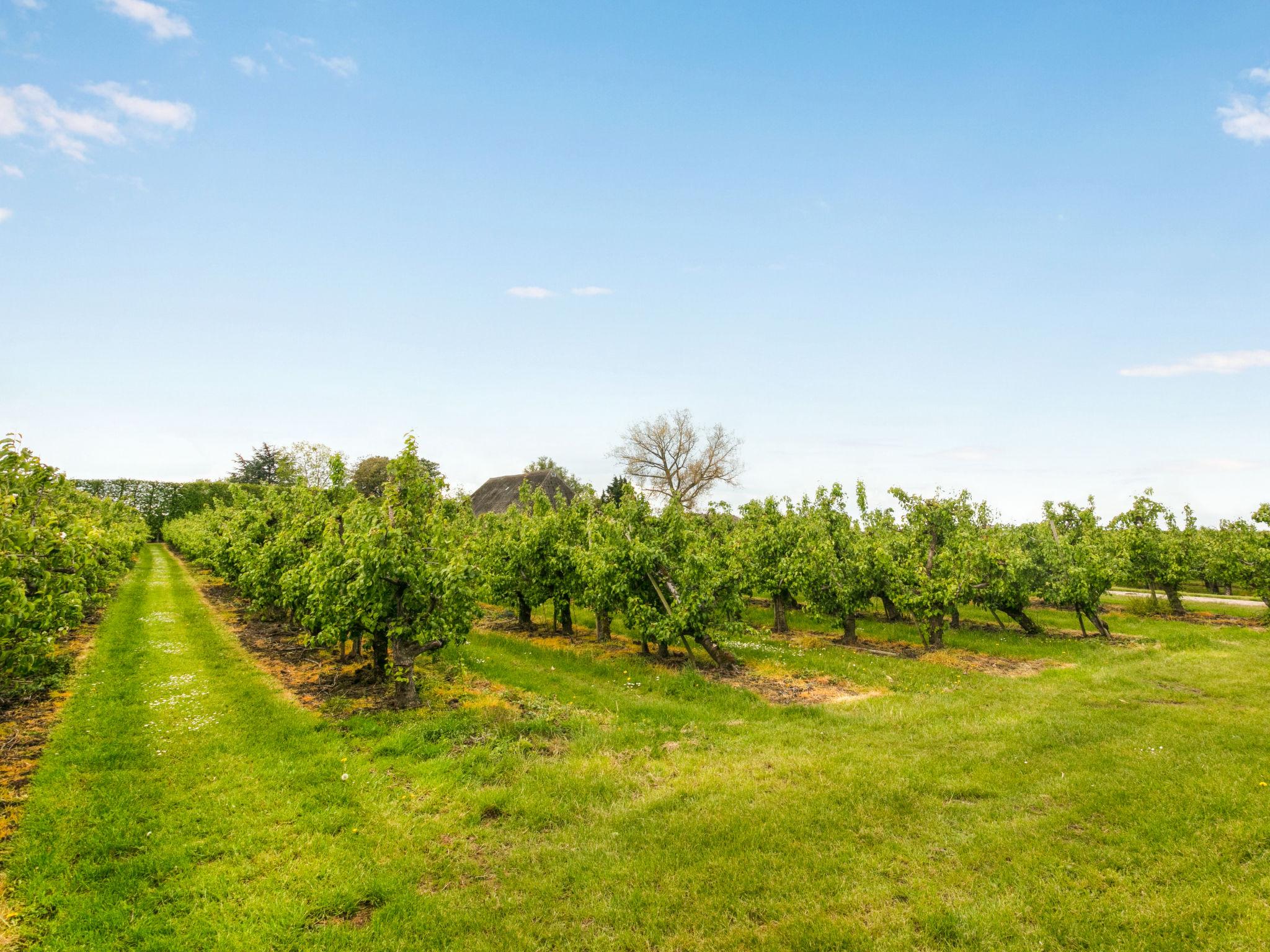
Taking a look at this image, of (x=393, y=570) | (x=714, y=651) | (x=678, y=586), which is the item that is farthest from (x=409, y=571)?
(x=714, y=651)

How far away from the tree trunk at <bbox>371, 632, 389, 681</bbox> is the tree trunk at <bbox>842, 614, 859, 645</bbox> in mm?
15427

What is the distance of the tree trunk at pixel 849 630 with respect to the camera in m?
20.5

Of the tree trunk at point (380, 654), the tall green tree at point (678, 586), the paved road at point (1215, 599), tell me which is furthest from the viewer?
the paved road at point (1215, 599)

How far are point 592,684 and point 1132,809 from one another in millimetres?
10589

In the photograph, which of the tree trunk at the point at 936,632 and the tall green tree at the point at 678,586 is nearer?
the tall green tree at the point at 678,586

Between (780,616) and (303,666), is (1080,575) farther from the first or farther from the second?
(303,666)

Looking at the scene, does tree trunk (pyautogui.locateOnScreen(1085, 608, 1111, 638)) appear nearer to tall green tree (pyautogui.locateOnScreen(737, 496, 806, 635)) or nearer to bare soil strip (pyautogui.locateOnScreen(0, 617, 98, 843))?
tall green tree (pyautogui.locateOnScreen(737, 496, 806, 635))

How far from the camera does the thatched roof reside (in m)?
49.1

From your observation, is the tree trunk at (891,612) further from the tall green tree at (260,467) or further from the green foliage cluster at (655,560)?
the tall green tree at (260,467)

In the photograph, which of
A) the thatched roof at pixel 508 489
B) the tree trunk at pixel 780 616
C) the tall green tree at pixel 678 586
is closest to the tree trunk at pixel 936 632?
the tree trunk at pixel 780 616

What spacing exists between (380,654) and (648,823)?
29.9 ft

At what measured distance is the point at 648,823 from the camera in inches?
295

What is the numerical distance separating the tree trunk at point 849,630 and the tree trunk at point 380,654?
15427 mm

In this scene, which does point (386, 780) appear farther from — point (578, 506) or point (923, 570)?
point (923, 570)
